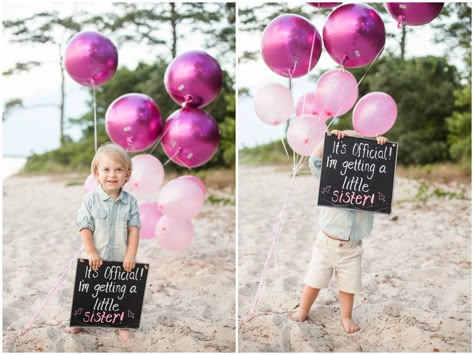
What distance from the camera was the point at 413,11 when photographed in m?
2.58

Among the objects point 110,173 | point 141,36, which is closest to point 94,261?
point 110,173

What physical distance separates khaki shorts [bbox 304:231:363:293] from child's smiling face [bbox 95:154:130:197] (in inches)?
36.5

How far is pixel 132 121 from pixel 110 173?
2.20 ft

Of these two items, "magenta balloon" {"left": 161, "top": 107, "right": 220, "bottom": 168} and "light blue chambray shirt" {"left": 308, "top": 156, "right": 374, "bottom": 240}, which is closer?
"light blue chambray shirt" {"left": 308, "top": 156, "right": 374, "bottom": 240}

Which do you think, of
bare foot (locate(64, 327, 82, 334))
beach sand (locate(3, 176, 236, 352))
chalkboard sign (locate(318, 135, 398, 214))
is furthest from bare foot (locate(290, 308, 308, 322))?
bare foot (locate(64, 327, 82, 334))

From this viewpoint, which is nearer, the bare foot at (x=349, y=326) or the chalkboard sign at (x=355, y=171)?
the chalkboard sign at (x=355, y=171)

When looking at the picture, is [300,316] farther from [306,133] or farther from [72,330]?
[72,330]

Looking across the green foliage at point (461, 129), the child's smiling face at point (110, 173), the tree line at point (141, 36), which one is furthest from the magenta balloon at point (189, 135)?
the green foliage at point (461, 129)

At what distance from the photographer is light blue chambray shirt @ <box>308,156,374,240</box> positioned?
8.23ft

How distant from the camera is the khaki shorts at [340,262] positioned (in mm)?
2529

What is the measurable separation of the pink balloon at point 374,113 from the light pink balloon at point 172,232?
124 cm

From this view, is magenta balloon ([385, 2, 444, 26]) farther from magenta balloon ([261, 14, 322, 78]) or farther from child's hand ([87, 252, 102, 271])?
child's hand ([87, 252, 102, 271])

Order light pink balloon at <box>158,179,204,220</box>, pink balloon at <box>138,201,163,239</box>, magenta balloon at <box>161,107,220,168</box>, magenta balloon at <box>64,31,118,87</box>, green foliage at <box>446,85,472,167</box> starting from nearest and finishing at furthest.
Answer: magenta balloon at <box>64,31,118,87</box>, magenta balloon at <box>161,107,220,168</box>, light pink balloon at <box>158,179,204,220</box>, pink balloon at <box>138,201,163,239</box>, green foliage at <box>446,85,472,167</box>

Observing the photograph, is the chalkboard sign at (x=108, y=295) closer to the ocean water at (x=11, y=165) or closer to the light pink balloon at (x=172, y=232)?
the light pink balloon at (x=172, y=232)
